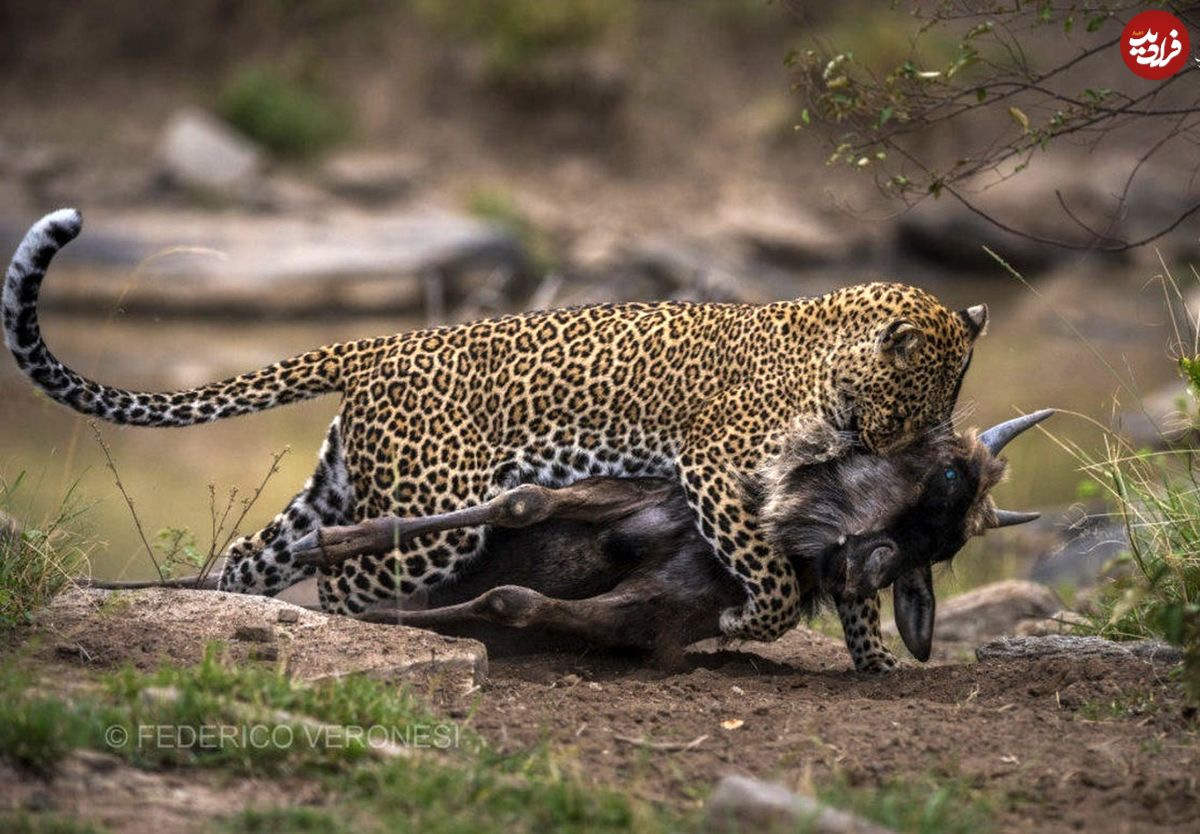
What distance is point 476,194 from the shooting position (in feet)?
78.1

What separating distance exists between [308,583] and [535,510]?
11.0 feet

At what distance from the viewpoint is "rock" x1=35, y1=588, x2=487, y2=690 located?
6469 millimetres

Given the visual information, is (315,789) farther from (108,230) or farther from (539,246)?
(539,246)

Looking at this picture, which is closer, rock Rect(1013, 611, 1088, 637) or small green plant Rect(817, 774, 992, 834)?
small green plant Rect(817, 774, 992, 834)

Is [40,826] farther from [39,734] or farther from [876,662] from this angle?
[876,662]

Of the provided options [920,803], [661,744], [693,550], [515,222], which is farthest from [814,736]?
[515,222]

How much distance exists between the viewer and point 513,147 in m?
26.6

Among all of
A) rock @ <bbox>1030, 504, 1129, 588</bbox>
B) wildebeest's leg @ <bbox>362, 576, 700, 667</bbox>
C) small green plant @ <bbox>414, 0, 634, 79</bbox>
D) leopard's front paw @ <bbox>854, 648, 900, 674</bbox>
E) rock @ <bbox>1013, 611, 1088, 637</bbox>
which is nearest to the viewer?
wildebeest's leg @ <bbox>362, 576, 700, 667</bbox>

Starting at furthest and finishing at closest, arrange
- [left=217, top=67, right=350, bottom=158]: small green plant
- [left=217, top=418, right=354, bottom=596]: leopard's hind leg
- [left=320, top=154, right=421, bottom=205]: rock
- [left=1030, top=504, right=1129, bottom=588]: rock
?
[left=217, top=67, right=350, bottom=158]: small green plant < [left=320, top=154, right=421, bottom=205]: rock < [left=1030, top=504, right=1129, bottom=588]: rock < [left=217, top=418, right=354, bottom=596]: leopard's hind leg

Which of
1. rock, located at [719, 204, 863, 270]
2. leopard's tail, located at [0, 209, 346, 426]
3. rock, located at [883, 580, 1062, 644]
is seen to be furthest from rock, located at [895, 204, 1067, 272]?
leopard's tail, located at [0, 209, 346, 426]

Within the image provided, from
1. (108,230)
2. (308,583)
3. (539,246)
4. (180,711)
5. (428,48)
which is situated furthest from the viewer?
(428,48)

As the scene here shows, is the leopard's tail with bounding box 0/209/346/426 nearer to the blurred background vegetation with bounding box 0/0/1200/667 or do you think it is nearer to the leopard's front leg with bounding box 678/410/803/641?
the leopard's front leg with bounding box 678/410/803/641

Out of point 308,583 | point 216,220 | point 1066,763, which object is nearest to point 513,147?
point 216,220

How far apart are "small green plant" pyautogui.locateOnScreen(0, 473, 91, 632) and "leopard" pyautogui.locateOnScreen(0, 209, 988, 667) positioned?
640 mm
